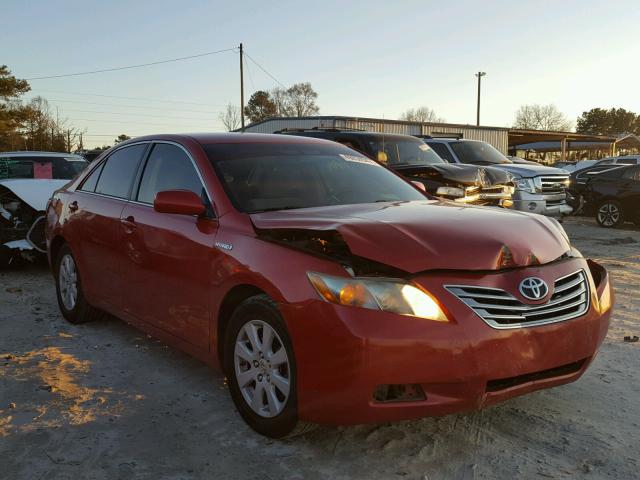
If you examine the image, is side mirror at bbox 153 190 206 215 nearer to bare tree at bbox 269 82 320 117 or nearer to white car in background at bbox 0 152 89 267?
white car in background at bbox 0 152 89 267

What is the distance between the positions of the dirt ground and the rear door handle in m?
0.96

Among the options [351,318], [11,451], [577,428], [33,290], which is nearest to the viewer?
[351,318]

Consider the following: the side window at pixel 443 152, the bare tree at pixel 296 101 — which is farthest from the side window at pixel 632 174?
the bare tree at pixel 296 101

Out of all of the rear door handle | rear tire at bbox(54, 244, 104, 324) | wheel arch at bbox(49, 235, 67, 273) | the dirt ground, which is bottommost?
the dirt ground

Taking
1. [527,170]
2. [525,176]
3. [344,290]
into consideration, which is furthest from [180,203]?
[527,170]

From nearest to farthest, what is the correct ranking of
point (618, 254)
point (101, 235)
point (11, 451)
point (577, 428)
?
point (11, 451)
point (577, 428)
point (101, 235)
point (618, 254)

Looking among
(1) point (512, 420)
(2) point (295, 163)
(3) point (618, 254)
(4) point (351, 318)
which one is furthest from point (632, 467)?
(3) point (618, 254)

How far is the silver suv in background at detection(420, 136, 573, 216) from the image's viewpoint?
1105 cm

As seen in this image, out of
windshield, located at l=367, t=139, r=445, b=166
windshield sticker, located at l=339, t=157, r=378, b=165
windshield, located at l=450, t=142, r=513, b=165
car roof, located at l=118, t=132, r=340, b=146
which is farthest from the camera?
windshield, located at l=450, t=142, r=513, b=165

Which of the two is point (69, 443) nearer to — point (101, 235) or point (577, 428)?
point (101, 235)

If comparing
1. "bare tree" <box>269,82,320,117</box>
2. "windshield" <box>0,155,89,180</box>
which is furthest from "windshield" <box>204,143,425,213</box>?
"bare tree" <box>269,82,320,117</box>

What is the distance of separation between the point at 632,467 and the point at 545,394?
0.87 m

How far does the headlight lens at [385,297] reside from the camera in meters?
2.57

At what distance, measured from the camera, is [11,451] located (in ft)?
9.61
